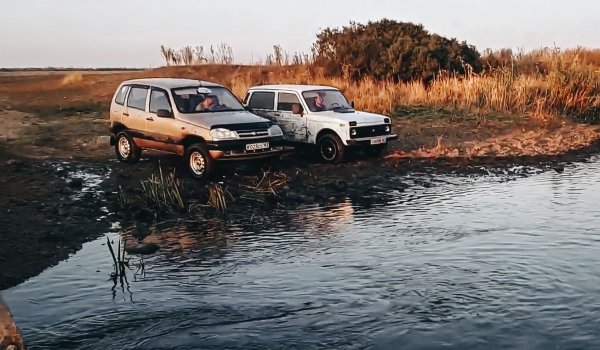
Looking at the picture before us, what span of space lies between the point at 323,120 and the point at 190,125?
3180mm

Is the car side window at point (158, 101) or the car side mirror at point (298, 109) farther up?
the car side window at point (158, 101)

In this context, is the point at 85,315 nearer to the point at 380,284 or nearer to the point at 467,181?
the point at 380,284

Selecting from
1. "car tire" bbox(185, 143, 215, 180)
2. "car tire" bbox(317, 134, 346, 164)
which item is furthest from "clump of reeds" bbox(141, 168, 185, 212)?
"car tire" bbox(317, 134, 346, 164)

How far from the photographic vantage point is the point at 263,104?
56.8 feet

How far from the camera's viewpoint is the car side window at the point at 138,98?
51.5 feet

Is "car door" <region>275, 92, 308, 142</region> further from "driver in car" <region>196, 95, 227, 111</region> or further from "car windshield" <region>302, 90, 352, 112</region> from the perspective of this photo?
"driver in car" <region>196, 95, 227, 111</region>

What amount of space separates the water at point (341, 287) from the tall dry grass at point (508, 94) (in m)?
12.7

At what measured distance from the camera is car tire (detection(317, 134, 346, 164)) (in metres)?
16.2

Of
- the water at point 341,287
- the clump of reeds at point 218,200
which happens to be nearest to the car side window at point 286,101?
the clump of reeds at point 218,200

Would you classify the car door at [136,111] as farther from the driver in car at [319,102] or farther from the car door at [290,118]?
the driver in car at [319,102]

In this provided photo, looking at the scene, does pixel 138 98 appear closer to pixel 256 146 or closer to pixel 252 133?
pixel 252 133

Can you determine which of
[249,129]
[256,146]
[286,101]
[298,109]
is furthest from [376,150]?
[249,129]

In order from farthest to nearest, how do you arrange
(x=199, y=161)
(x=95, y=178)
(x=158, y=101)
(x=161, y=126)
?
(x=158, y=101) < (x=161, y=126) < (x=95, y=178) < (x=199, y=161)

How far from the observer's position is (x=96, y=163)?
16562mm
